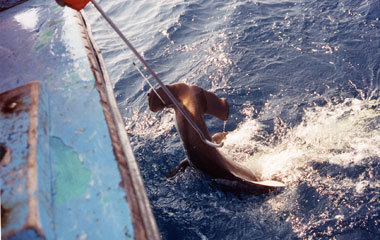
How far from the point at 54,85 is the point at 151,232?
1.35 metres

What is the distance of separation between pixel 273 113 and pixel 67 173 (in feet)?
12.7

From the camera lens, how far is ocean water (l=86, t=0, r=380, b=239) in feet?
10.8

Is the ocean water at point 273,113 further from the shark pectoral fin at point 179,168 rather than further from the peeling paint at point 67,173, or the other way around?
the peeling paint at point 67,173

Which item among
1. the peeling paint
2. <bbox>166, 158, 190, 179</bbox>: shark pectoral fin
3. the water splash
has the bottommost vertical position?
the water splash

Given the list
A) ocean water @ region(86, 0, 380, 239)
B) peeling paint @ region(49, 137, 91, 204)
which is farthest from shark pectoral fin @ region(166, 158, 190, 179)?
peeling paint @ region(49, 137, 91, 204)

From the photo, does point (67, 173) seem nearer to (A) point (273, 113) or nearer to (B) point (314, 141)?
(B) point (314, 141)

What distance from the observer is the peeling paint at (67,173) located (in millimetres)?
1410

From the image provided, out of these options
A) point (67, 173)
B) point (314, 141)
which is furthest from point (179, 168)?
point (314, 141)

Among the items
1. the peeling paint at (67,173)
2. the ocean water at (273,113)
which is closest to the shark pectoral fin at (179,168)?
the ocean water at (273,113)

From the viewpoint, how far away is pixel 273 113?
4.75 meters

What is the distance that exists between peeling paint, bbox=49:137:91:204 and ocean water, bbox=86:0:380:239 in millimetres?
1929

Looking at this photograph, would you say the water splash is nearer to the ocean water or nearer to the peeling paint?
the ocean water

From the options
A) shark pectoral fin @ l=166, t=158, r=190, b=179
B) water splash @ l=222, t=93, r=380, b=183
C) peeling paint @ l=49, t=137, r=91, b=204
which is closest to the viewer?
peeling paint @ l=49, t=137, r=91, b=204

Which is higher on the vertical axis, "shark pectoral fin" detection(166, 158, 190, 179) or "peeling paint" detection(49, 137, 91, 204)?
"peeling paint" detection(49, 137, 91, 204)
